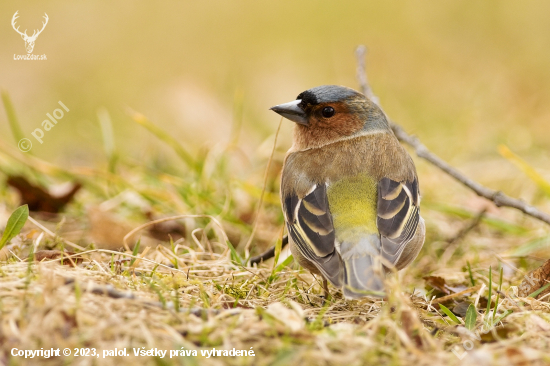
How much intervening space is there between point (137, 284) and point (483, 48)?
9.62 metres

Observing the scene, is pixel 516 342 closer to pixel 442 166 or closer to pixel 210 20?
pixel 442 166

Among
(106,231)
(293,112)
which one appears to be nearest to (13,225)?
(106,231)

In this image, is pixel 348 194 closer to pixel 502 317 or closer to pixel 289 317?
pixel 502 317

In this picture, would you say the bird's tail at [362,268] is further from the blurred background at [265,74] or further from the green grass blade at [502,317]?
the blurred background at [265,74]

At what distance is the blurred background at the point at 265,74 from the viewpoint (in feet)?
23.2

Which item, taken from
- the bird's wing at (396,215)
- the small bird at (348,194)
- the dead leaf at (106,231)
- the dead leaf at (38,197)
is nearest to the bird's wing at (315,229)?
the small bird at (348,194)

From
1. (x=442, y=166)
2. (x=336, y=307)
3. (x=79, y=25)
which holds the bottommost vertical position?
(x=336, y=307)

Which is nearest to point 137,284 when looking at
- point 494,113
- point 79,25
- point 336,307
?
point 336,307

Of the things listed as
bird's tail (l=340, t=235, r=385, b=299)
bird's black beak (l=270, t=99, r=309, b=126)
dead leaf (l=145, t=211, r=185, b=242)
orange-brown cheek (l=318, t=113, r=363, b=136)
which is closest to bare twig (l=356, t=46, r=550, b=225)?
orange-brown cheek (l=318, t=113, r=363, b=136)

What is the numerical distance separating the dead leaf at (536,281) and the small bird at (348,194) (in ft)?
2.17

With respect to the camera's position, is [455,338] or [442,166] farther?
[442,166]

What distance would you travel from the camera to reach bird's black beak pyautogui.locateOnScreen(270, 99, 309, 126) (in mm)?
4336

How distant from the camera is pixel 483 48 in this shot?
1103 cm

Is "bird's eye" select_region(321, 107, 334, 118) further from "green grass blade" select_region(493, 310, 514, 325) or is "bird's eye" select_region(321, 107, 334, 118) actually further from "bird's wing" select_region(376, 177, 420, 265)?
"green grass blade" select_region(493, 310, 514, 325)
